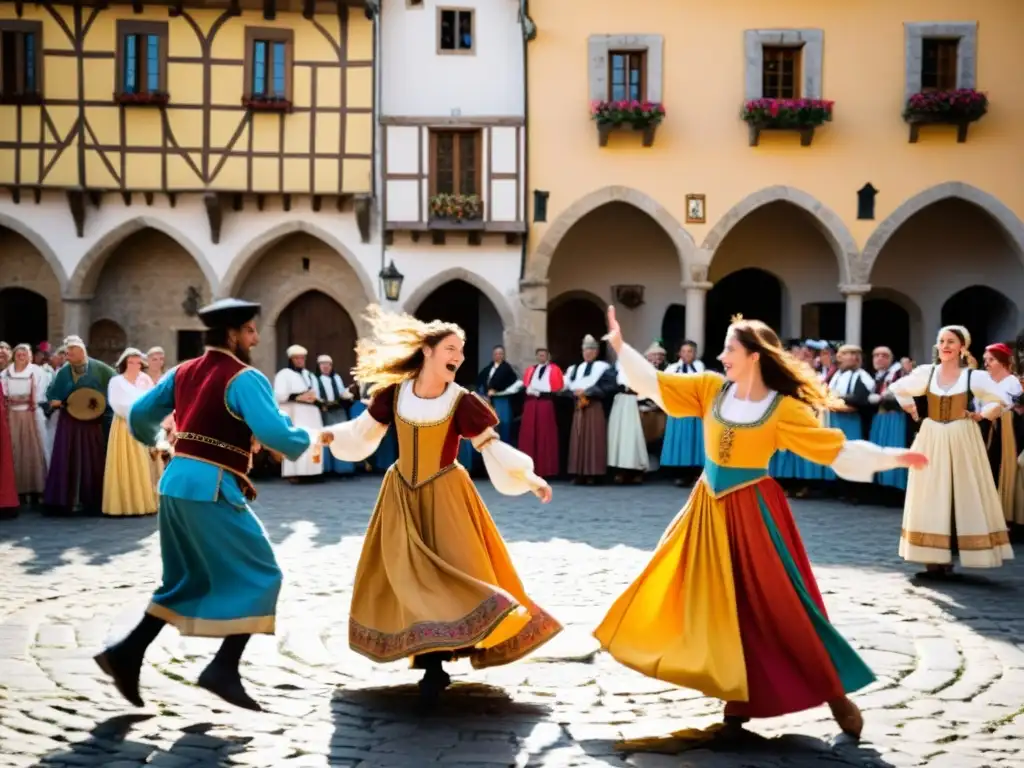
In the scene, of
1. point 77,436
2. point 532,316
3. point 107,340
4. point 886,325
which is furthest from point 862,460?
point 107,340

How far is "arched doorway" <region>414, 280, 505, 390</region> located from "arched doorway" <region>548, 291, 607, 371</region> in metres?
1.32

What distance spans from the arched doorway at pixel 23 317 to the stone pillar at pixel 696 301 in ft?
42.1

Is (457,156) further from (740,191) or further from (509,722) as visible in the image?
(509,722)

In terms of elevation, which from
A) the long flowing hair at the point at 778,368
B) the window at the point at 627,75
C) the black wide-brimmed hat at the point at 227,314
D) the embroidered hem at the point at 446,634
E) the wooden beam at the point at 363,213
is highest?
the window at the point at 627,75

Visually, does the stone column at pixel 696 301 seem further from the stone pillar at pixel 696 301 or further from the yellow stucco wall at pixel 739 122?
the yellow stucco wall at pixel 739 122

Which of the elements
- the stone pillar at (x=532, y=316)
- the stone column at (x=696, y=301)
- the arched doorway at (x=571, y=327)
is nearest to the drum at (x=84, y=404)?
the stone pillar at (x=532, y=316)

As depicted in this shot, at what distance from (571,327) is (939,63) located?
341 inches

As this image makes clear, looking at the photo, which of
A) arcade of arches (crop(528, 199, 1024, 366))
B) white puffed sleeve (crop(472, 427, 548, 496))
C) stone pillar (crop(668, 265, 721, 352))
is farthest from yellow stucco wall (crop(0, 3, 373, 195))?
white puffed sleeve (crop(472, 427, 548, 496))

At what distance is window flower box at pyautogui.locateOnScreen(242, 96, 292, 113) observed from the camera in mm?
20062

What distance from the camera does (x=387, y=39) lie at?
2039cm

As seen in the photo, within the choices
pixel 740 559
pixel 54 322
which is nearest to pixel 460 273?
pixel 54 322

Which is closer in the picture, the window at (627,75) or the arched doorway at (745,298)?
the window at (627,75)

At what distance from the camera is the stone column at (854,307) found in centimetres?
2036

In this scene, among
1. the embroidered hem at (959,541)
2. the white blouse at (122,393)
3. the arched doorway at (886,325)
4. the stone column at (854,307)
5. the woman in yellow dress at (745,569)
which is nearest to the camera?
the woman in yellow dress at (745,569)
